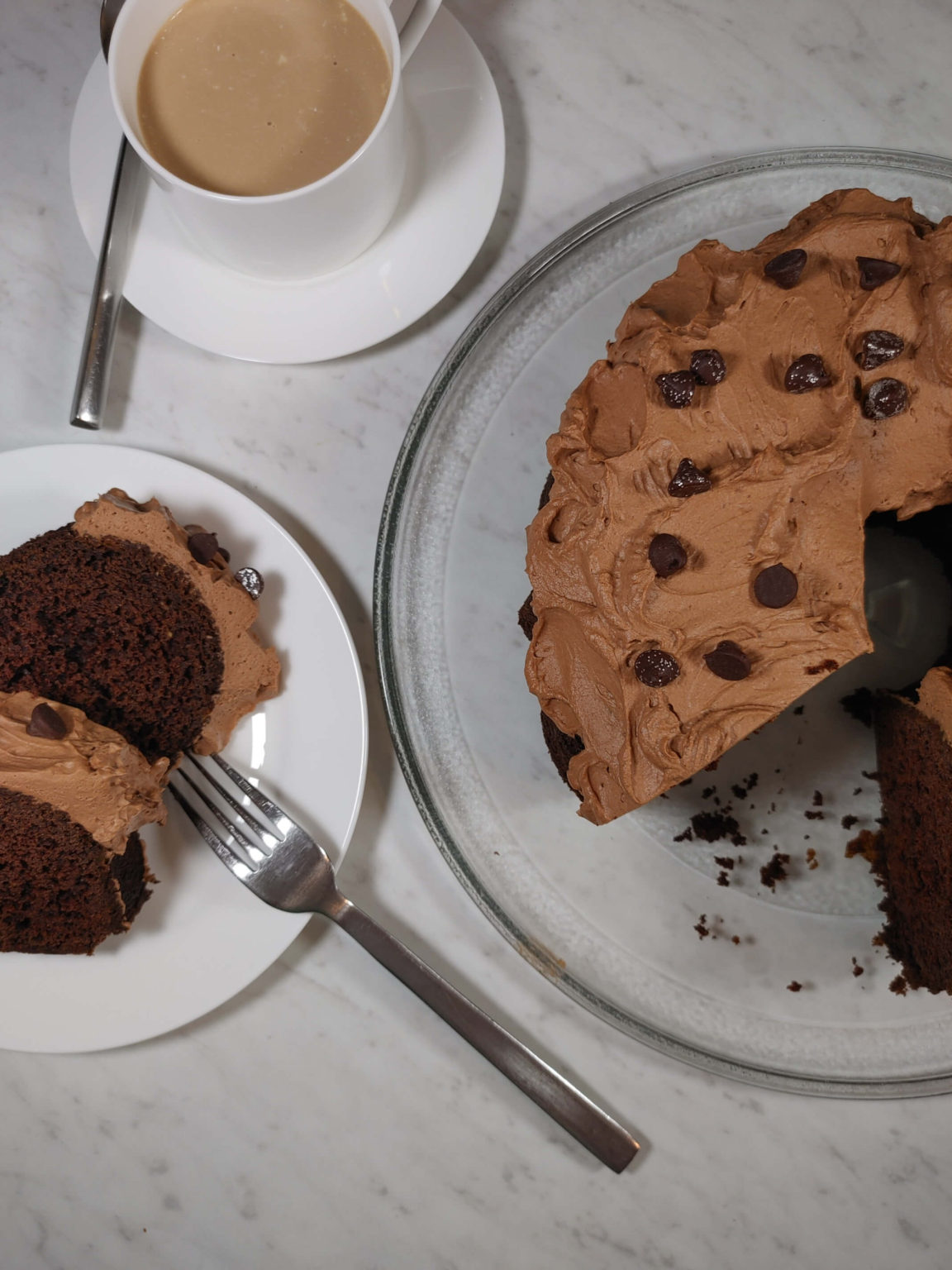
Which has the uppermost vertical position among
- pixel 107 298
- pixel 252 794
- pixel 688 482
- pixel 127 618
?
pixel 688 482

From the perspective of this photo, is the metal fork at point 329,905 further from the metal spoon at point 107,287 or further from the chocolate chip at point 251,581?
the metal spoon at point 107,287

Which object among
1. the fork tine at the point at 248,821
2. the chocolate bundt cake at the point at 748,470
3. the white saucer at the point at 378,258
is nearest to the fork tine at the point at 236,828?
Result: the fork tine at the point at 248,821

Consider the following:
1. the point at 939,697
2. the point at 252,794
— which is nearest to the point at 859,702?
the point at 939,697

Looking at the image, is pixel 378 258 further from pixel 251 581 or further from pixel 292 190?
pixel 251 581

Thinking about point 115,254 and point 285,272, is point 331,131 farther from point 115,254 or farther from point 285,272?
point 115,254

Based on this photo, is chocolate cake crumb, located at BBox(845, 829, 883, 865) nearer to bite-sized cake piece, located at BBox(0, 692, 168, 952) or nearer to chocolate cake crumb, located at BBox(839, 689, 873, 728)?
chocolate cake crumb, located at BBox(839, 689, 873, 728)

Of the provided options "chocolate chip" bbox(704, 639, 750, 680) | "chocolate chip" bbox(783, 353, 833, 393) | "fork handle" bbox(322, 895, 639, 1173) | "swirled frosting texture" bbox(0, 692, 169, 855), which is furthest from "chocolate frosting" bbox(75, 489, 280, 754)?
"chocolate chip" bbox(783, 353, 833, 393)
